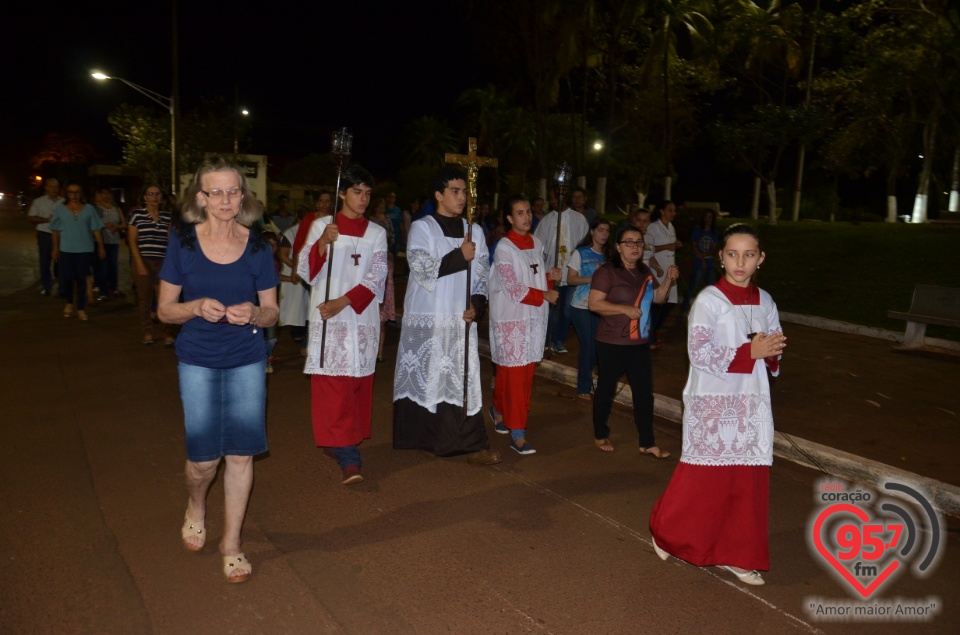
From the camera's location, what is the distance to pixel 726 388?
15.0 feet

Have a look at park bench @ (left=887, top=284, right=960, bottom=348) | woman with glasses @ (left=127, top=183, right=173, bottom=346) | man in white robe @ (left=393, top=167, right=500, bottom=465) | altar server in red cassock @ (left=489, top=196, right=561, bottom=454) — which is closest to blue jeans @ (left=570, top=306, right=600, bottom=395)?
altar server in red cassock @ (left=489, top=196, right=561, bottom=454)

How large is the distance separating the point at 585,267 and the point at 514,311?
1866 mm

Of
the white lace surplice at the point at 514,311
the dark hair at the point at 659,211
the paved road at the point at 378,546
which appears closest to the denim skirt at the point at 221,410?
the paved road at the point at 378,546

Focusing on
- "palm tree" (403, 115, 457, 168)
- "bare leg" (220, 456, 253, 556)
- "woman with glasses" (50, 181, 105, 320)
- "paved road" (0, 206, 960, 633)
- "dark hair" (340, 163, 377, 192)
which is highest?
"palm tree" (403, 115, 457, 168)

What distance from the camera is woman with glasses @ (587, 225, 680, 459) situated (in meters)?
6.68

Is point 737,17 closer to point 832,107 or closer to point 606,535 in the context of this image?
point 832,107

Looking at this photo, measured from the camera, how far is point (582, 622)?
413 centimetres

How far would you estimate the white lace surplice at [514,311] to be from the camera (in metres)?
6.88

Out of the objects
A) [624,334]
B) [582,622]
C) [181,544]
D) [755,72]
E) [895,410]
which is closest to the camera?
[582,622]

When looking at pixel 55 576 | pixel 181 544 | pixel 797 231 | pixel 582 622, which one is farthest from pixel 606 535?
pixel 797 231

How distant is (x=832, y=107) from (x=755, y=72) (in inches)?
204

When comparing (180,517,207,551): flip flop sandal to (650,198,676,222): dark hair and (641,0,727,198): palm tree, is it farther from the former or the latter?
(641,0,727,198): palm tree

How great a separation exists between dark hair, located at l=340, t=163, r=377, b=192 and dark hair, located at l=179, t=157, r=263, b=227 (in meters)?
1.69

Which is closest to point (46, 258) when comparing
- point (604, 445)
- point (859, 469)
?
point (604, 445)
